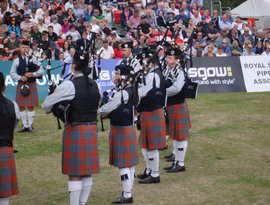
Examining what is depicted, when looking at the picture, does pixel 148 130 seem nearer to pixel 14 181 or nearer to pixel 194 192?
pixel 194 192

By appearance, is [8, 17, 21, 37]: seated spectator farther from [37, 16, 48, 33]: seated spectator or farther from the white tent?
the white tent

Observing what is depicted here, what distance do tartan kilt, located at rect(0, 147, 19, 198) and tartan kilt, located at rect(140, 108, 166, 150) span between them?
94.3 inches

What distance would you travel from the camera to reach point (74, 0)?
20547 millimetres

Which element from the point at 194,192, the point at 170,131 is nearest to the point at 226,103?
the point at 170,131

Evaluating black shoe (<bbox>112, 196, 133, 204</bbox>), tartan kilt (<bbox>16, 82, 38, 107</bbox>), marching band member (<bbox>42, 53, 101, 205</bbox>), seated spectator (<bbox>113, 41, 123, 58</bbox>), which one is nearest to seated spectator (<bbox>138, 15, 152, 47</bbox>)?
seated spectator (<bbox>113, 41, 123, 58</bbox>)

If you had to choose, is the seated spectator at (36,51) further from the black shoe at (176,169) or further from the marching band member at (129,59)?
the black shoe at (176,169)

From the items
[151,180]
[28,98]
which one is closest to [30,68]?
[28,98]

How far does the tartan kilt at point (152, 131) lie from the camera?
8.66 meters

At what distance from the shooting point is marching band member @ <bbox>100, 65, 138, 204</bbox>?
769 cm

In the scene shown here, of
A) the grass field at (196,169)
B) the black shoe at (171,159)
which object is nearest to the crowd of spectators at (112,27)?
the grass field at (196,169)

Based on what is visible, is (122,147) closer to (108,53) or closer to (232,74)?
(108,53)

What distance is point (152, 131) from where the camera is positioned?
8.69m

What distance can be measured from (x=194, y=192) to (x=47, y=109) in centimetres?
246

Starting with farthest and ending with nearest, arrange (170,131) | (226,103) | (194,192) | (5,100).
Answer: (226,103) → (170,131) → (194,192) → (5,100)
